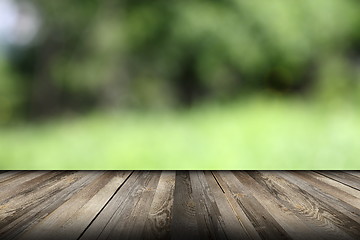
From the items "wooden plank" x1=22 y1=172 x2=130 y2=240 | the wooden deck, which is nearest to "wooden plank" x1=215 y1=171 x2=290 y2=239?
the wooden deck

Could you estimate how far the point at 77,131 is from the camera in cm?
330

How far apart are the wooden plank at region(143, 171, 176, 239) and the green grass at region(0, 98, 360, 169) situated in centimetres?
73

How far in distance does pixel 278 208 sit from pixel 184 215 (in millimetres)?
465

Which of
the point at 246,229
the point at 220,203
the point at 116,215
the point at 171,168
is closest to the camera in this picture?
the point at 246,229

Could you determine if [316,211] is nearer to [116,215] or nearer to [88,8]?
[116,215]

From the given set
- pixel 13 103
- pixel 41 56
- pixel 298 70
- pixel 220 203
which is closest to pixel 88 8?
pixel 41 56

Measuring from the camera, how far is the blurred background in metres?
3.28

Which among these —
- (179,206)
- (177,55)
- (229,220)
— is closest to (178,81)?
(177,55)

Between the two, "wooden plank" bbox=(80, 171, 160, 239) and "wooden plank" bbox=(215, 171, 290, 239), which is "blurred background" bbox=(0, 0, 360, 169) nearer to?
"wooden plank" bbox=(80, 171, 160, 239)

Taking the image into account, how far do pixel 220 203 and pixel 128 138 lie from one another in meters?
1.46

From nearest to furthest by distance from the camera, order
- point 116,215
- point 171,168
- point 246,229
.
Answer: point 246,229 → point 116,215 → point 171,168

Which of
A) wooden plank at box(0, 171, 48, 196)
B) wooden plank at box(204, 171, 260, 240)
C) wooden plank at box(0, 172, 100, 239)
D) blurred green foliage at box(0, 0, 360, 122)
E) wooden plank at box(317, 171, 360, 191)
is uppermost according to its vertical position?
blurred green foliage at box(0, 0, 360, 122)

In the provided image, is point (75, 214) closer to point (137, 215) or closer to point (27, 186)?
point (137, 215)

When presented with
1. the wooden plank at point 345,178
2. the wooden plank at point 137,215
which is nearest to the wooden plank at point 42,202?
the wooden plank at point 137,215
